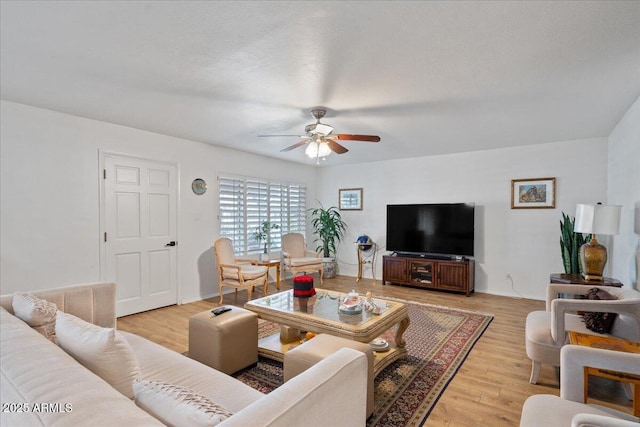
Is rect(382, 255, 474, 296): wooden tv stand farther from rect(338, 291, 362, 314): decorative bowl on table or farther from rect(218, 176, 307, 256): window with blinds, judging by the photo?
rect(338, 291, 362, 314): decorative bowl on table

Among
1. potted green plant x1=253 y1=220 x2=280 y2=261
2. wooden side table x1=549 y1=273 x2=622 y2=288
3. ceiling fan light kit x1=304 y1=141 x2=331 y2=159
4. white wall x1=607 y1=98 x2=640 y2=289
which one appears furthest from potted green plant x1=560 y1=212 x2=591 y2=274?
potted green plant x1=253 y1=220 x2=280 y2=261

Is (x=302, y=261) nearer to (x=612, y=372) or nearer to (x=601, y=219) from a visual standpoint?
(x=601, y=219)

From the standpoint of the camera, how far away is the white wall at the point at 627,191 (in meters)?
3.04

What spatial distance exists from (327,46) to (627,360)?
233cm

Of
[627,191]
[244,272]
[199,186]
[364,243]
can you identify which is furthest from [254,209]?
[627,191]

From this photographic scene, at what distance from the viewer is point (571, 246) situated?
4.16 meters

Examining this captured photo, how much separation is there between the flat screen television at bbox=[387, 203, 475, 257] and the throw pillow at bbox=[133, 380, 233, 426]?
506 cm

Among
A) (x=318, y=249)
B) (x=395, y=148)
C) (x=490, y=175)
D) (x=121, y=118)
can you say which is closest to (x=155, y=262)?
(x=121, y=118)

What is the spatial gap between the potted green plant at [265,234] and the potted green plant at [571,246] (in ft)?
14.8

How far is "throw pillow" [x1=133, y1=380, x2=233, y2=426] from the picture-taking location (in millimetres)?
931

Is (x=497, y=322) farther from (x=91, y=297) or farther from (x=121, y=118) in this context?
(x=121, y=118)

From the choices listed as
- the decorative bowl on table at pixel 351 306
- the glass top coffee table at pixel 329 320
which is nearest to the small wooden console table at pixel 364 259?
the glass top coffee table at pixel 329 320

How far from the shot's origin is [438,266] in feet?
17.6

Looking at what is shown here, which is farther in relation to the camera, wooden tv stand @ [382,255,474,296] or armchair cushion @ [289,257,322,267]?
armchair cushion @ [289,257,322,267]
